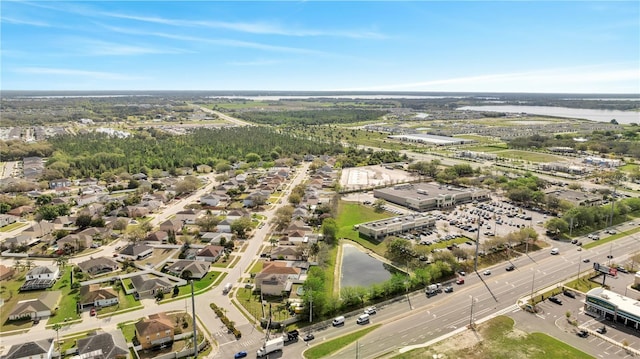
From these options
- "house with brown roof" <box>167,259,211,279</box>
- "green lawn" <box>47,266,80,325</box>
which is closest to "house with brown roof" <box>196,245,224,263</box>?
"house with brown roof" <box>167,259,211,279</box>

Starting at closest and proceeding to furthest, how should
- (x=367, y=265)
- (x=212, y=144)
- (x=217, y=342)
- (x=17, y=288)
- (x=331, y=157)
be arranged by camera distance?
1. (x=217, y=342)
2. (x=17, y=288)
3. (x=367, y=265)
4. (x=331, y=157)
5. (x=212, y=144)

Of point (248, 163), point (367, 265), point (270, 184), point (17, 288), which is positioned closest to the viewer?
point (17, 288)

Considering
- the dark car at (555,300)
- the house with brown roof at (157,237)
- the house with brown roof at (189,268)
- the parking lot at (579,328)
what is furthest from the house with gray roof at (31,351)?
the dark car at (555,300)

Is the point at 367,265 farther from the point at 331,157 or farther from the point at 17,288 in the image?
the point at 331,157

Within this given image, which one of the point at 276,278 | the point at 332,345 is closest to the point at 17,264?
the point at 276,278

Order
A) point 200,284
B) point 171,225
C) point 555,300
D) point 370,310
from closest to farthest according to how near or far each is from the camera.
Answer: point 370,310 < point 555,300 < point 200,284 < point 171,225

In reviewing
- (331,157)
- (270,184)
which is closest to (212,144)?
(331,157)

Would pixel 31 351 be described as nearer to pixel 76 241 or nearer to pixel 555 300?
pixel 76 241
